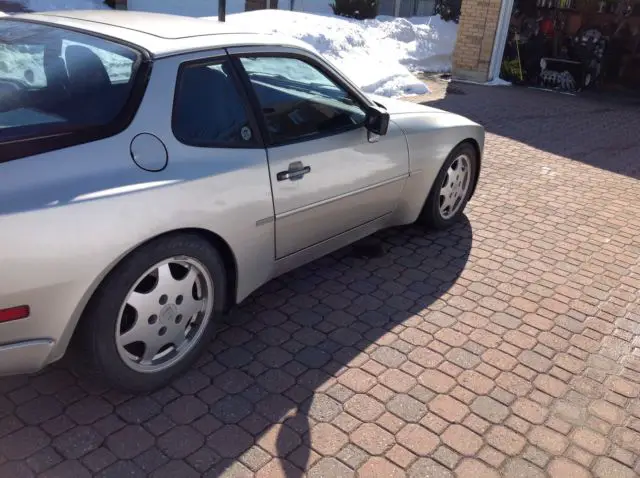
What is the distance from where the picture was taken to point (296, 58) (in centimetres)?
360

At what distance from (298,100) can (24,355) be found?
200cm

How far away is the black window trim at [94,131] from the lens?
95.1 inches

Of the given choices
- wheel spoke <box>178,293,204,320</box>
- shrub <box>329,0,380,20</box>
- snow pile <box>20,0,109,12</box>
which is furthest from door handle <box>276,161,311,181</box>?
shrub <box>329,0,380,20</box>

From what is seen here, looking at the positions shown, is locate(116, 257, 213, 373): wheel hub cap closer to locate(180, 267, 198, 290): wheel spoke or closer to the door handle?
locate(180, 267, 198, 290): wheel spoke

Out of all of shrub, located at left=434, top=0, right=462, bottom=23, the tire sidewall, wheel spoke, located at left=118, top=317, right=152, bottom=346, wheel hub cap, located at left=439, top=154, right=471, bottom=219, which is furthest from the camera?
shrub, located at left=434, top=0, right=462, bottom=23

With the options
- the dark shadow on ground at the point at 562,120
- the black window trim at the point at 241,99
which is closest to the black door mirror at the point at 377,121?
the black window trim at the point at 241,99

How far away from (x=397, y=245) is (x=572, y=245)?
1.53 metres

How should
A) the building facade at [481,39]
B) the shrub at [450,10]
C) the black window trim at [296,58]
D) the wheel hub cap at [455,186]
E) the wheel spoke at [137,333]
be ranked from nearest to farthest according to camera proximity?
the wheel spoke at [137,333] → the black window trim at [296,58] → the wheel hub cap at [455,186] → the building facade at [481,39] → the shrub at [450,10]

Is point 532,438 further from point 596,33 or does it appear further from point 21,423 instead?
point 596,33

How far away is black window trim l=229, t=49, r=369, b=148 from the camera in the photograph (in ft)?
10.6

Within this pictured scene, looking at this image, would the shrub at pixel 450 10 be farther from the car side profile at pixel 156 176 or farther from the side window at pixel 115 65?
the side window at pixel 115 65

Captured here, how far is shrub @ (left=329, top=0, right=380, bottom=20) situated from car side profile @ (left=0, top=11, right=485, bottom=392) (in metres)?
15.8

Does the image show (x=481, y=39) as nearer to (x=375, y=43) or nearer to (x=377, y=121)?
(x=375, y=43)

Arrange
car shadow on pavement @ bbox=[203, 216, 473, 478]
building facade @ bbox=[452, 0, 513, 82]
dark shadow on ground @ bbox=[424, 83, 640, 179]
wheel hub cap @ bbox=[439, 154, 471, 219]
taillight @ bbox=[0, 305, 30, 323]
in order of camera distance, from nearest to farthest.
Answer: taillight @ bbox=[0, 305, 30, 323] → car shadow on pavement @ bbox=[203, 216, 473, 478] → wheel hub cap @ bbox=[439, 154, 471, 219] → dark shadow on ground @ bbox=[424, 83, 640, 179] → building facade @ bbox=[452, 0, 513, 82]
